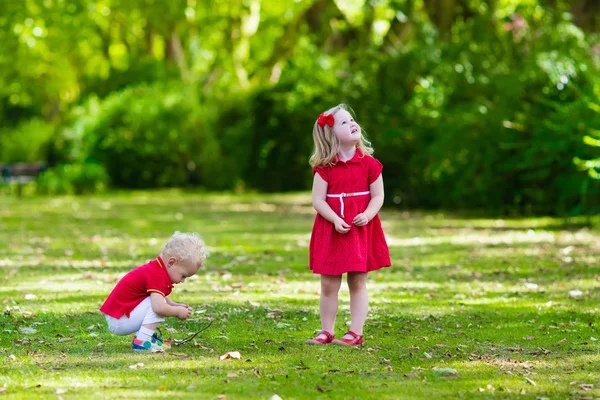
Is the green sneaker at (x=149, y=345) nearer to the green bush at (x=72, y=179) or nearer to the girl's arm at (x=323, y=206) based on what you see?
the girl's arm at (x=323, y=206)

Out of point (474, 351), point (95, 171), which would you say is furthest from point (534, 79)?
point (95, 171)

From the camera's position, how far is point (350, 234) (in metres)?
6.76

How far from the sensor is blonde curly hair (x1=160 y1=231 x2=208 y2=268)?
6523 millimetres

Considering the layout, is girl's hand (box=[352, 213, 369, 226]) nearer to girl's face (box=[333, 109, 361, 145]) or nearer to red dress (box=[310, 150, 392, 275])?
red dress (box=[310, 150, 392, 275])

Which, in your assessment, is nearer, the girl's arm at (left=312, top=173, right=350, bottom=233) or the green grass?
the green grass

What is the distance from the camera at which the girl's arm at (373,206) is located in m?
6.67

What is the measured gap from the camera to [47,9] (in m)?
24.9

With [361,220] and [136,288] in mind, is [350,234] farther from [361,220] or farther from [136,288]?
[136,288]

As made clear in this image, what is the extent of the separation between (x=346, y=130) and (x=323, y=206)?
1.72 feet

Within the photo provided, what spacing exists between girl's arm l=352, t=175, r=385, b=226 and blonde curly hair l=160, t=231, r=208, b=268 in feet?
3.30

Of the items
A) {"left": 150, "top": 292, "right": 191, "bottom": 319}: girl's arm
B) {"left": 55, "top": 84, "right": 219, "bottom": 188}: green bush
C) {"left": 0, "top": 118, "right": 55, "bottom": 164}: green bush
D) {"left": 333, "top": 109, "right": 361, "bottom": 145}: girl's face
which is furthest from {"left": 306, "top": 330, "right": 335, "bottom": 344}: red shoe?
{"left": 0, "top": 118, "right": 55, "bottom": 164}: green bush

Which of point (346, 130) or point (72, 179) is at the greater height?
point (346, 130)

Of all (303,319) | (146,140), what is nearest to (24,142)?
(146,140)

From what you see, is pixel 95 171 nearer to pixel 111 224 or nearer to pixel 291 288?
pixel 111 224
